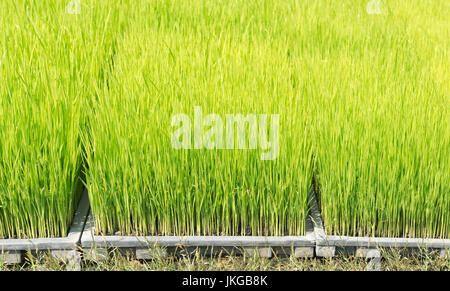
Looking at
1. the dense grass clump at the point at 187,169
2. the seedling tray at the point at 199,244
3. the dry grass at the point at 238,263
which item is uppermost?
the dense grass clump at the point at 187,169

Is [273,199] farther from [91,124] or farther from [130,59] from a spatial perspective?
[130,59]

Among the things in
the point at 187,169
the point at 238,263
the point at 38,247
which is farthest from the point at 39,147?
the point at 238,263

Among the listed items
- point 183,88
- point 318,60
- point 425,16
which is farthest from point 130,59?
point 425,16

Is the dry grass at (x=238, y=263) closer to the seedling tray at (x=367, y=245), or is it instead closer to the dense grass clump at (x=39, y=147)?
the seedling tray at (x=367, y=245)

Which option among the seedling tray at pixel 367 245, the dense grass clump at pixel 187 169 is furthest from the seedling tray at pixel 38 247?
the seedling tray at pixel 367 245

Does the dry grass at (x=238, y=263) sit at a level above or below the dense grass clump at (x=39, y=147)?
below

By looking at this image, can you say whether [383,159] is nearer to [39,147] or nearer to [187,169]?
[187,169]

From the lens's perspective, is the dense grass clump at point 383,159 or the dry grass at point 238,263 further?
the dense grass clump at point 383,159

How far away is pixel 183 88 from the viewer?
92.0 inches

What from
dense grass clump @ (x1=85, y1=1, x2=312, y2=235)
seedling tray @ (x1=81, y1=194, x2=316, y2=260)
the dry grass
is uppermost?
dense grass clump @ (x1=85, y1=1, x2=312, y2=235)

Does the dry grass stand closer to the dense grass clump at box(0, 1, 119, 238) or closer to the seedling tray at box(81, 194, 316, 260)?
the seedling tray at box(81, 194, 316, 260)

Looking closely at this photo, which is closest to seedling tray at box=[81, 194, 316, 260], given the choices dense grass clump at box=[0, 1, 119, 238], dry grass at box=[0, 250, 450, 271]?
dry grass at box=[0, 250, 450, 271]

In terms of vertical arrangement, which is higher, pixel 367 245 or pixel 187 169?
pixel 187 169

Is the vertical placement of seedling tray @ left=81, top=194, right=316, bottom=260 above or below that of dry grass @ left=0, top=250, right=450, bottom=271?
above
